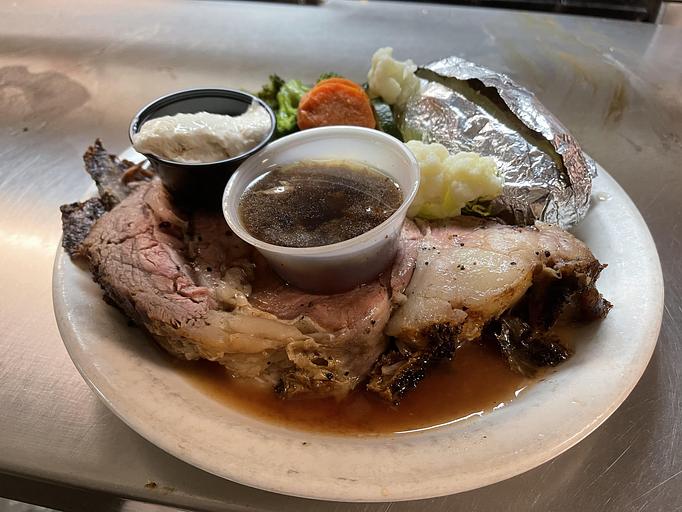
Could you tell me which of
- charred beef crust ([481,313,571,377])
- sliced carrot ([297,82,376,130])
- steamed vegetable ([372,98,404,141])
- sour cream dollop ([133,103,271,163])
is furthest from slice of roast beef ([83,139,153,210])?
charred beef crust ([481,313,571,377])

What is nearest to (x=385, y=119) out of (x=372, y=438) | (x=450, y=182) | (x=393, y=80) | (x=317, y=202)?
(x=393, y=80)

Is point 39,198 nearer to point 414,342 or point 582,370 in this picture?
point 414,342

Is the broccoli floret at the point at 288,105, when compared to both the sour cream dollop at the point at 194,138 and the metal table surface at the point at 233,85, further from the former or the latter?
the metal table surface at the point at 233,85

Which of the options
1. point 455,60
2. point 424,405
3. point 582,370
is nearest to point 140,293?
point 424,405

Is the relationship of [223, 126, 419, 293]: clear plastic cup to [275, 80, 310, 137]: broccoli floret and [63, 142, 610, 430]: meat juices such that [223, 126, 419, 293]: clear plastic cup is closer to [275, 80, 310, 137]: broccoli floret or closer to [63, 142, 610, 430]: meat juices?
[63, 142, 610, 430]: meat juices

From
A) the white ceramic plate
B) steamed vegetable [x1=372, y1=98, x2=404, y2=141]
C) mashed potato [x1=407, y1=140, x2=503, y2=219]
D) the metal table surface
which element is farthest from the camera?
steamed vegetable [x1=372, y1=98, x2=404, y2=141]

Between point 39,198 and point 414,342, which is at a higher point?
point 414,342

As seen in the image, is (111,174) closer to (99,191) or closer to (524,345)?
(99,191)
